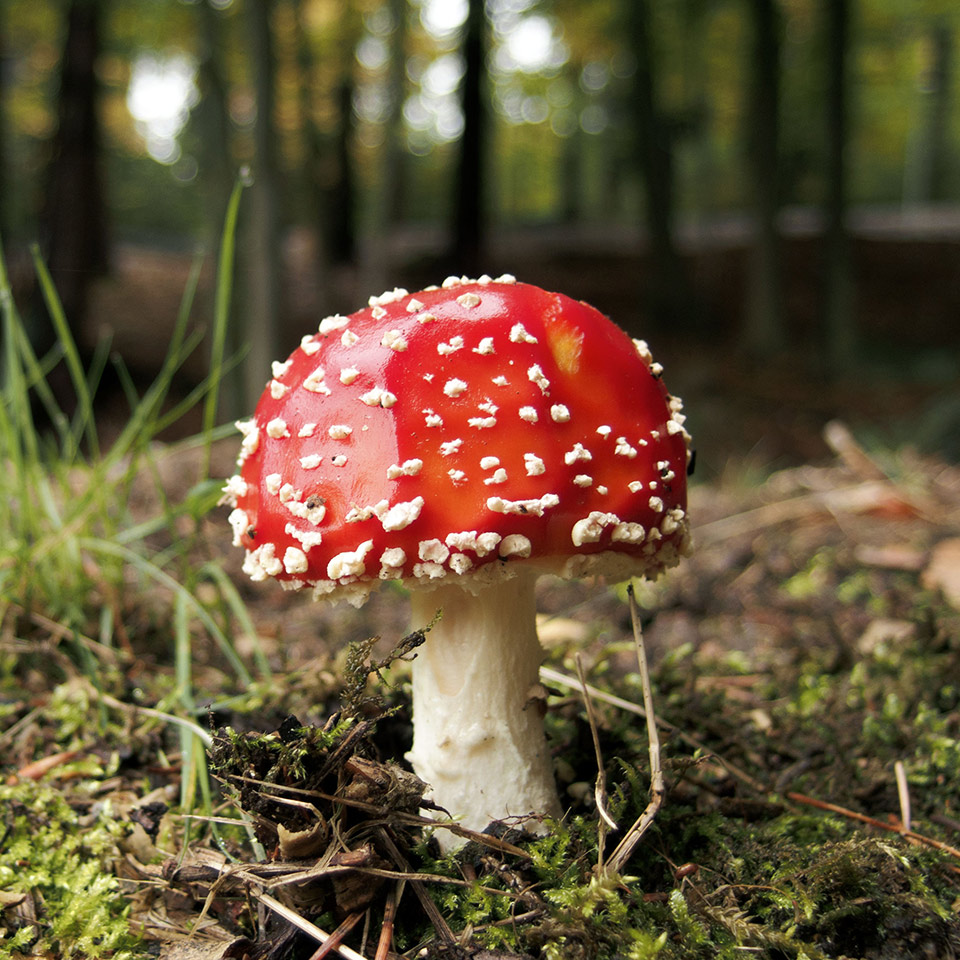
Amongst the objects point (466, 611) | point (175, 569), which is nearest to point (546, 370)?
point (466, 611)

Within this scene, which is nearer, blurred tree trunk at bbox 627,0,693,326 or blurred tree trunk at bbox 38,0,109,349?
blurred tree trunk at bbox 38,0,109,349

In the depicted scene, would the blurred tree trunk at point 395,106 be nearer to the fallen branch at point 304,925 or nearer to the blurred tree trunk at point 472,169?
the blurred tree trunk at point 472,169

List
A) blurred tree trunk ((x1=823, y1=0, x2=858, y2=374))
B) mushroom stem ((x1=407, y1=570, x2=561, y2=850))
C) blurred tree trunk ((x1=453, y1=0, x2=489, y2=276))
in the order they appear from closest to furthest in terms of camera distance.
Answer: mushroom stem ((x1=407, y1=570, x2=561, y2=850)), blurred tree trunk ((x1=823, y1=0, x2=858, y2=374)), blurred tree trunk ((x1=453, y1=0, x2=489, y2=276))

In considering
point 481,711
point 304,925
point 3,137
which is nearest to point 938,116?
point 3,137

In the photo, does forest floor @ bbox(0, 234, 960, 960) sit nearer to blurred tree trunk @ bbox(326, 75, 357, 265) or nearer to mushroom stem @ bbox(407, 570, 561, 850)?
mushroom stem @ bbox(407, 570, 561, 850)

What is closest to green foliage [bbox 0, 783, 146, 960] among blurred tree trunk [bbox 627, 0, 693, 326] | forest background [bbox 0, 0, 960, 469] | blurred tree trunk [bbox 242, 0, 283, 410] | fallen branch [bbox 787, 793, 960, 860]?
fallen branch [bbox 787, 793, 960, 860]

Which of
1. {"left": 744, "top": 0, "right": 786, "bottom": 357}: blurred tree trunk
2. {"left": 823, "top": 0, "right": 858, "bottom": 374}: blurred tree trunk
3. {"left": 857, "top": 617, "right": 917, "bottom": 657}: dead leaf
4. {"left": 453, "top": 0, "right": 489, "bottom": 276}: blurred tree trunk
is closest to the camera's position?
{"left": 857, "top": 617, "right": 917, "bottom": 657}: dead leaf
